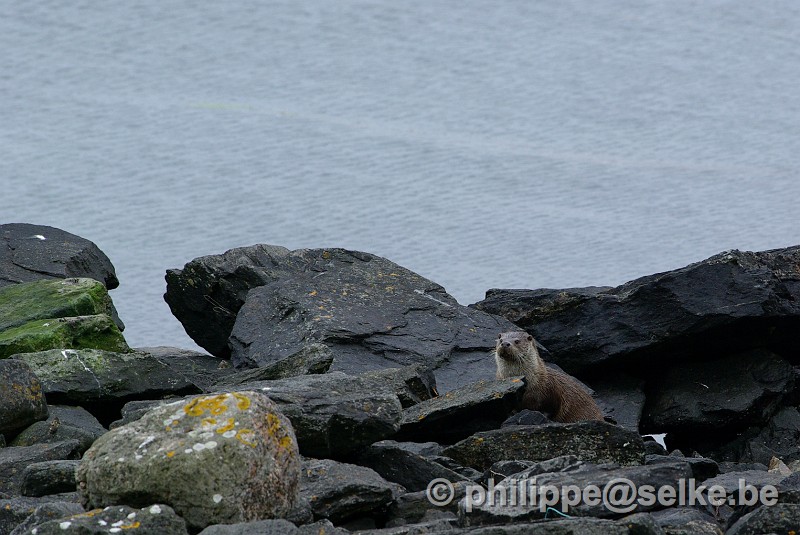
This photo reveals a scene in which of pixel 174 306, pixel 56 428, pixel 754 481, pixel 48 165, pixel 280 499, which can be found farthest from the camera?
pixel 48 165

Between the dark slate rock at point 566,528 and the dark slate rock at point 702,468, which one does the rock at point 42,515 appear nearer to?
the dark slate rock at point 566,528

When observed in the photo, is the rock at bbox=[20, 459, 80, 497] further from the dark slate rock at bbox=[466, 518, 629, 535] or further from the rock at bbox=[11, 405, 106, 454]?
Result: the dark slate rock at bbox=[466, 518, 629, 535]

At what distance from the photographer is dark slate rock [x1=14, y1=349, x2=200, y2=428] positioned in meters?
8.60

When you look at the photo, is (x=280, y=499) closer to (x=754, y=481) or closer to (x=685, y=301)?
(x=754, y=481)

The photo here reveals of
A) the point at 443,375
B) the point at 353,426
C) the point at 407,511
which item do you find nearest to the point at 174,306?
the point at 443,375

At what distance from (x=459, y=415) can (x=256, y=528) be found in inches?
124

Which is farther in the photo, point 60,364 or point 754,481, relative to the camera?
point 60,364

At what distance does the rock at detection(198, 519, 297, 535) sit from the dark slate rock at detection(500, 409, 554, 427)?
3.20 meters

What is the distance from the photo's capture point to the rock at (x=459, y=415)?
8422mm

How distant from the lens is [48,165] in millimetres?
19031

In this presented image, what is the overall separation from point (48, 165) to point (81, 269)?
288 inches

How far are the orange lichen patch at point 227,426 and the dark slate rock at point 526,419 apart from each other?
3106 millimetres

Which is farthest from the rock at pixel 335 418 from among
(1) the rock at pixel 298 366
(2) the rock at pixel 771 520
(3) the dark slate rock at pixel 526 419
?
(2) the rock at pixel 771 520

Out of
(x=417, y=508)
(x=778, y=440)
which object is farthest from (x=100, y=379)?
(x=778, y=440)
